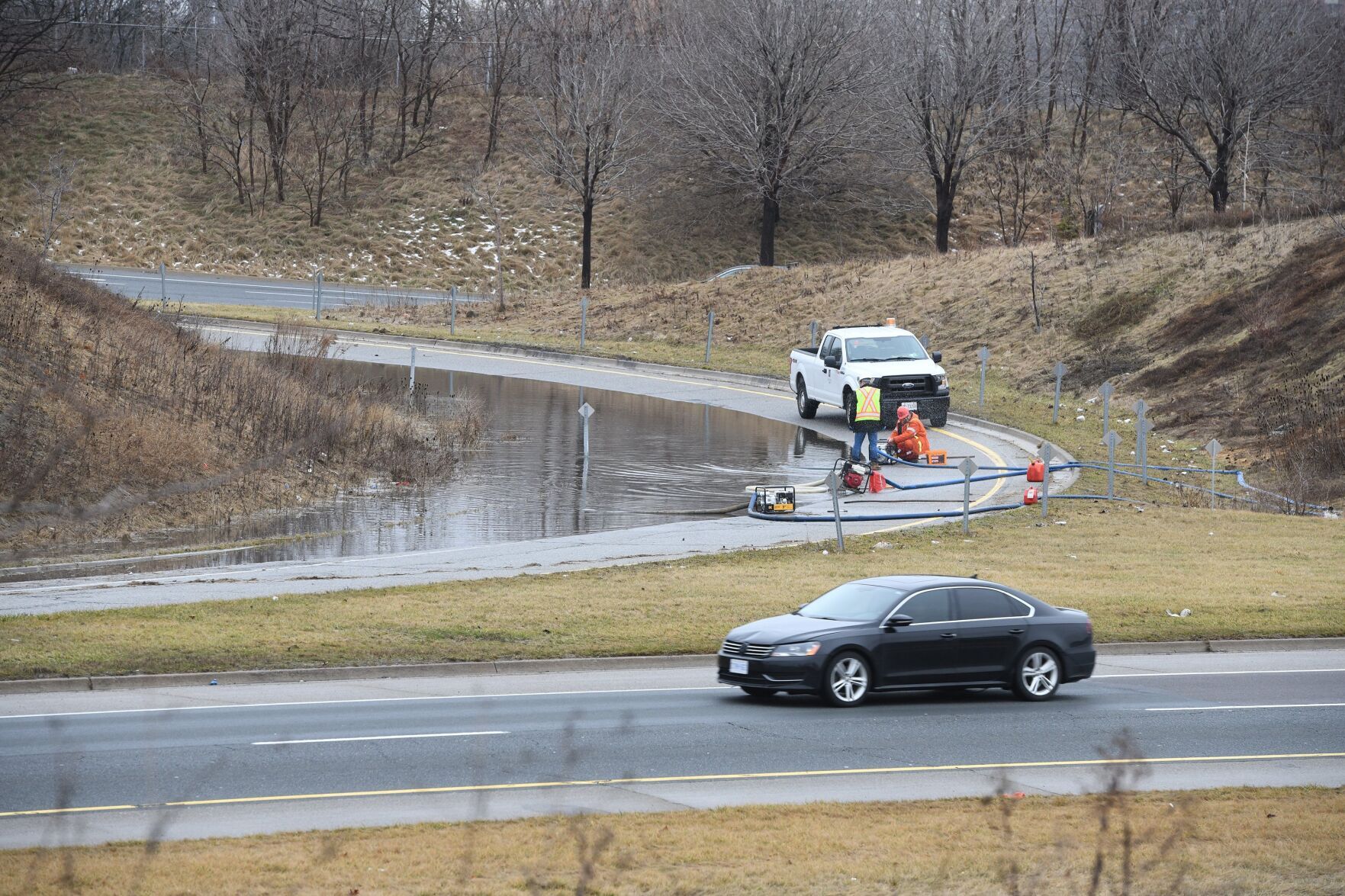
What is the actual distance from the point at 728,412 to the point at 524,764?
27.5 m

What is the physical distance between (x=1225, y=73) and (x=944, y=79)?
10669 millimetres

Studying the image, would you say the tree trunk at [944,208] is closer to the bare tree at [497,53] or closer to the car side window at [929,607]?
the bare tree at [497,53]

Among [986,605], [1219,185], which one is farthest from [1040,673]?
[1219,185]

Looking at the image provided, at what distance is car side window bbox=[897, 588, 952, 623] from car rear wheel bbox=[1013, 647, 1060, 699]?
2.88 feet

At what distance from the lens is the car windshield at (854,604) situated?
14242 mm

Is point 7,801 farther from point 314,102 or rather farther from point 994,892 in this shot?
point 314,102

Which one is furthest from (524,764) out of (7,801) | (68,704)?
(68,704)

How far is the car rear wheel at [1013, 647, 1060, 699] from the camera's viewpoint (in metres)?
14.5

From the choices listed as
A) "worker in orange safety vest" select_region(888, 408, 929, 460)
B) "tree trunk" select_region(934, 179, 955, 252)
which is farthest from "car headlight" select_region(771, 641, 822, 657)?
"tree trunk" select_region(934, 179, 955, 252)

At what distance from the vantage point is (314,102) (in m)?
80.9

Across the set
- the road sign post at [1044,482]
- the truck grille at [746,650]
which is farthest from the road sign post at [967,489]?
the truck grille at [746,650]

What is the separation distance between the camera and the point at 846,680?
13961 millimetres

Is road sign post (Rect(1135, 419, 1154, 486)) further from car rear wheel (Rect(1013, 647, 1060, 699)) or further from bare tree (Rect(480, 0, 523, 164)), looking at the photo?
bare tree (Rect(480, 0, 523, 164))

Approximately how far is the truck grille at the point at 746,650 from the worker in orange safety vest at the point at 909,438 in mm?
16371
